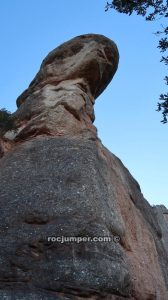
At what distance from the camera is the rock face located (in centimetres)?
457

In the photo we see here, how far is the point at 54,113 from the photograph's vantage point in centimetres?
775

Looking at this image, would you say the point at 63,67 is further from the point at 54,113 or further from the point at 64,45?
the point at 54,113

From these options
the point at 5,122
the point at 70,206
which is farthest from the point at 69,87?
the point at 70,206

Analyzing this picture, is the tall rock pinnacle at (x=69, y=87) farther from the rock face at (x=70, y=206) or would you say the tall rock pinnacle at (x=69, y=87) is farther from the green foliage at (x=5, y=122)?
the green foliage at (x=5, y=122)

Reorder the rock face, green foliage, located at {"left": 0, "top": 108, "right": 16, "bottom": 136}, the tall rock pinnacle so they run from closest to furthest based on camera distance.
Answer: the rock face
the tall rock pinnacle
green foliage, located at {"left": 0, "top": 108, "right": 16, "bottom": 136}

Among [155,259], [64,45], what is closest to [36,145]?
[155,259]

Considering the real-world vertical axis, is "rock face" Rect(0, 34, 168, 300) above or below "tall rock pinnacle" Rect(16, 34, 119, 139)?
below

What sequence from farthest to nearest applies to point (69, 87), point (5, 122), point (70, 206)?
point (69, 87) → point (5, 122) → point (70, 206)

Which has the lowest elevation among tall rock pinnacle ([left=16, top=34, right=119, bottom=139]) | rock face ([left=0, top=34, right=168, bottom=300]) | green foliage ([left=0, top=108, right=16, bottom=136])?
rock face ([left=0, top=34, right=168, bottom=300])

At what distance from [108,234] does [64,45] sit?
18.6ft

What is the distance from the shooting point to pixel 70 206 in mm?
5355

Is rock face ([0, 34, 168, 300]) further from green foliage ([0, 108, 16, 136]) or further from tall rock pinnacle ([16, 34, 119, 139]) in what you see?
green foliage ([0, 108, 16, 136])

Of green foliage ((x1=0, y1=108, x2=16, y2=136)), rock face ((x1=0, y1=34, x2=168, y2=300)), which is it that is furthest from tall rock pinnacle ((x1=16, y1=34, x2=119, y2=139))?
green foliage ((x1=0, y1=108, x2=16, y2=136))

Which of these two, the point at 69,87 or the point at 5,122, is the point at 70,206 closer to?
the point at 5,122
